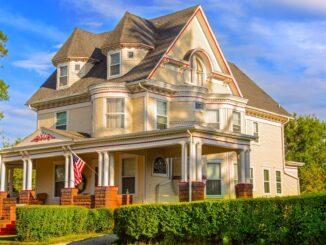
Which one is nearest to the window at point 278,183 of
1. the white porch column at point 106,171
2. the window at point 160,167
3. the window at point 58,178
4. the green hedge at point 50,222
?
the window at point 160,167

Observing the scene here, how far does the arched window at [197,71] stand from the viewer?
97.5 feet

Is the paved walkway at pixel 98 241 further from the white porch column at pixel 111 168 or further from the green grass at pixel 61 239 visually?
the white porch column at pixel 111 168

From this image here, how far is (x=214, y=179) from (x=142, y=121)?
595 cm

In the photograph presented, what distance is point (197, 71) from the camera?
3006 centimetres

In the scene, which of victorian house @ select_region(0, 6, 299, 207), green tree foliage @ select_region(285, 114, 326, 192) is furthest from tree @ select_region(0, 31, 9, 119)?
green tree foliage @ select_region(285, 114, 326, 192)

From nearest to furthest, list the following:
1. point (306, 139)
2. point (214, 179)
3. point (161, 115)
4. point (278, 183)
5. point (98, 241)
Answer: point (98, 241), point (161, 115), point (214, 179), point (278, 183), point (306, 139)

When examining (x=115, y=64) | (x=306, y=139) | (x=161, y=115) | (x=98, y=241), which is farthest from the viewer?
(x=306, y=139)

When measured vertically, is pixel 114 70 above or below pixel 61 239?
above

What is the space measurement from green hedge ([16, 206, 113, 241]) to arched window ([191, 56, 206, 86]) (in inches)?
448

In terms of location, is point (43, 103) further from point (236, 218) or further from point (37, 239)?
point (236, 218)

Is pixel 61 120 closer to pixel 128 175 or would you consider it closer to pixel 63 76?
pixel 63 76

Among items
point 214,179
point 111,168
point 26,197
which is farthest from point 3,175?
point 214,179

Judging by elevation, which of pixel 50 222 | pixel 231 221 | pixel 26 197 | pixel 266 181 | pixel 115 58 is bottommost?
pixel 50 222

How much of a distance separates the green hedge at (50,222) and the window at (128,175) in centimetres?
483
